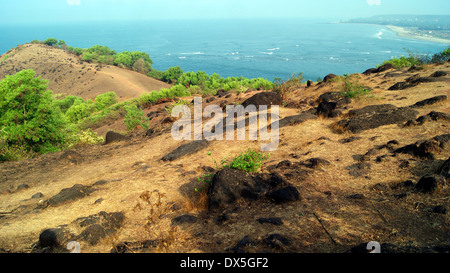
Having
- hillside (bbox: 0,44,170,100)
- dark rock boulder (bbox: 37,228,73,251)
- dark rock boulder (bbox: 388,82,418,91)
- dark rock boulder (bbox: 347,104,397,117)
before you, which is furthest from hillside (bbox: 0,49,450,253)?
hillside (bbox: 0,44,170,100)

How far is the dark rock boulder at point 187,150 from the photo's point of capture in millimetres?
9609

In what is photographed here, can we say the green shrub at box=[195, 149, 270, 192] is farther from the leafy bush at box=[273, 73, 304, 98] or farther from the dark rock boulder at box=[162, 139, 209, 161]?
the leafy bush at box=[273, 73, 304, 98]

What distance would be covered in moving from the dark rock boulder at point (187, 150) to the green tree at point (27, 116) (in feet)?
28.9

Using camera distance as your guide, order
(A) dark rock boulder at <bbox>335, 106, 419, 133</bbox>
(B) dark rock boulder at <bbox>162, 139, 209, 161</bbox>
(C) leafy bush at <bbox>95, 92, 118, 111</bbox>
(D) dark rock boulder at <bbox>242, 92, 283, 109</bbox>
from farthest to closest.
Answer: (C) leafy bush at <bbox>95, 92, 118, 111</bbox> → (D) dark rock boulder at <bbox>242, 92, 283, 109</bbox> → (B) dark rock boulder at <bbox>162, 139, 209, 161</bbox> → (A) dark rock boulder at <bbox>335, 106, 419, 133</bbox>

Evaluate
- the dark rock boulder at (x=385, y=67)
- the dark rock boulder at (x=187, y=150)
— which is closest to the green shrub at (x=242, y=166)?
the dark rock boulder at (x=187, y=150)

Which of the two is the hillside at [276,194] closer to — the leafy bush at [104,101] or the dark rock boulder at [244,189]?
the dark rock boulder at [244,189]

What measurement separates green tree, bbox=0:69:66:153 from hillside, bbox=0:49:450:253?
3.09 metres

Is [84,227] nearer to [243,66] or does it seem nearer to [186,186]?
[186,186]

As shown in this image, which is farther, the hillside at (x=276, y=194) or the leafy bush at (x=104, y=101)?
the leafy bush at (x=104, y=101)

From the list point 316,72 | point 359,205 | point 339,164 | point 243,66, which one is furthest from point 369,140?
point 243,66

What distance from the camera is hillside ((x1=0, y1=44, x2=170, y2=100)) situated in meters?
59.0

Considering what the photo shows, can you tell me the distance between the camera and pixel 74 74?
67.8 meters

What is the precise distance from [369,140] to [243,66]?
92127 millimetres
